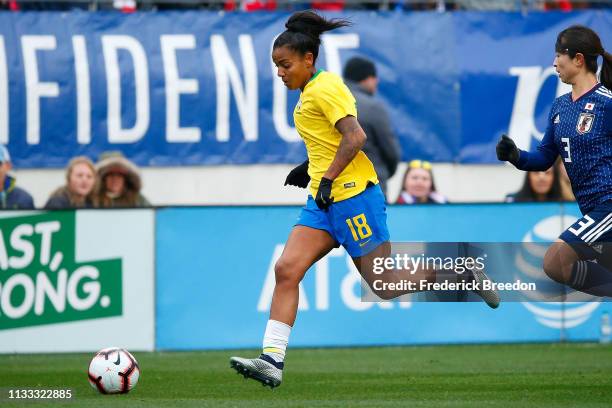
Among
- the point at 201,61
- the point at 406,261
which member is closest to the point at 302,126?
the point at 406,261

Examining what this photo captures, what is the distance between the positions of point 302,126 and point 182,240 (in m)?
4.46

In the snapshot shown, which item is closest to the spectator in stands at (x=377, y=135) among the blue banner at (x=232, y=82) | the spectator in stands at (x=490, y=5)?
the blue banner at (x=232, y=82)

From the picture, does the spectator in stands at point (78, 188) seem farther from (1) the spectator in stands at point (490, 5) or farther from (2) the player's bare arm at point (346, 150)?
(2) the player's bare arm at point (346, 150)

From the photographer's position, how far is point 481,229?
42.6 ft

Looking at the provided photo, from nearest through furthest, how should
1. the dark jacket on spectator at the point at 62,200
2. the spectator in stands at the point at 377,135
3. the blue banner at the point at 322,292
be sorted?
the spectator in stands at the point at 377,135, the blue banner at the point at 322,292, the dark jacket on spectator at the point at 62,200

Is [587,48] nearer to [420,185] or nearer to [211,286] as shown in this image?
[211,286]

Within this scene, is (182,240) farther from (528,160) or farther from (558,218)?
(528,160)

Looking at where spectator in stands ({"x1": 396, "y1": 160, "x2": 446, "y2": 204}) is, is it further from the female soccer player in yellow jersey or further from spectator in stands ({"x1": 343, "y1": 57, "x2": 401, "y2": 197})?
the female soccer player in yellow jersey

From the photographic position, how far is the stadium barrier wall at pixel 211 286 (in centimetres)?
1238

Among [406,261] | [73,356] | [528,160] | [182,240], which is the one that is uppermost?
[528,160]

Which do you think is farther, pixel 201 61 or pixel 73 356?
pixel 201 61

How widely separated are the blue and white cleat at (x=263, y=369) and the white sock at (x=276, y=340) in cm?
4

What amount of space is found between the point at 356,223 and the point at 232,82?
26.4ft

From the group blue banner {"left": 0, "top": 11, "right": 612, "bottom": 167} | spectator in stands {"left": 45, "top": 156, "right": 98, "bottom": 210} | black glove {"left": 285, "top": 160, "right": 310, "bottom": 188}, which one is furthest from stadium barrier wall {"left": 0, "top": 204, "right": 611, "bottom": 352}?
black glove {"left": 285, "top": 160, "right": 310, "bottom": 188}
